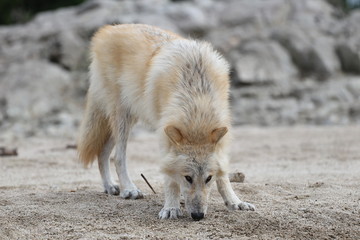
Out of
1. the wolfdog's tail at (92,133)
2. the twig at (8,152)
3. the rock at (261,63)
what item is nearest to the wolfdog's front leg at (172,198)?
the wolfdog's tail at (92,133)

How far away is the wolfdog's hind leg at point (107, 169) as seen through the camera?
20.8ft

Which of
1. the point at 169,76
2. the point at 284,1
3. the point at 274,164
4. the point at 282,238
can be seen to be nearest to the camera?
the point at 282,238

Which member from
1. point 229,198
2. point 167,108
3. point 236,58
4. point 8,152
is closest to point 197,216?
point 229,198

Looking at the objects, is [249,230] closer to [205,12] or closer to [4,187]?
[4,187]

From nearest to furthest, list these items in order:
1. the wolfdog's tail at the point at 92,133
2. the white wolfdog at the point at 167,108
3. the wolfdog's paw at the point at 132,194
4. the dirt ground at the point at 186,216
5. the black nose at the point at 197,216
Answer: the dirt ground at the point at 186,216
the black nose at the point at 197,216
the white wolfdog at the point at 167,108
the wolfdog's paw at the point at 132,194
the wolfdog's tail at the point at 92,133

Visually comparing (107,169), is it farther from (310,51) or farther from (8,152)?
(310,51)

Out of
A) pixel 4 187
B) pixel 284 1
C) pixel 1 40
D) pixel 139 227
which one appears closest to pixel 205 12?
pixel 284 1

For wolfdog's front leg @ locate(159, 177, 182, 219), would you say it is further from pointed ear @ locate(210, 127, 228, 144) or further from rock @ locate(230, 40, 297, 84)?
rock @ locate(230, 40, 297, 84)

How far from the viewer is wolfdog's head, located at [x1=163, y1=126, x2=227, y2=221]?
4.81 meters

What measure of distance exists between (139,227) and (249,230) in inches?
34.8

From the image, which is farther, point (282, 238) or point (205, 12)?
point (205, 12)

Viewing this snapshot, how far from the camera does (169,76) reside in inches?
213

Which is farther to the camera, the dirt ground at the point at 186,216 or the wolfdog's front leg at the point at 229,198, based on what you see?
the wolfdog's front leg at the point at 229,198

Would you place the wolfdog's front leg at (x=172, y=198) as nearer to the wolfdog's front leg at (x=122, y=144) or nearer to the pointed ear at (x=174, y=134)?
the pointed ear at (x=174, y=134)
